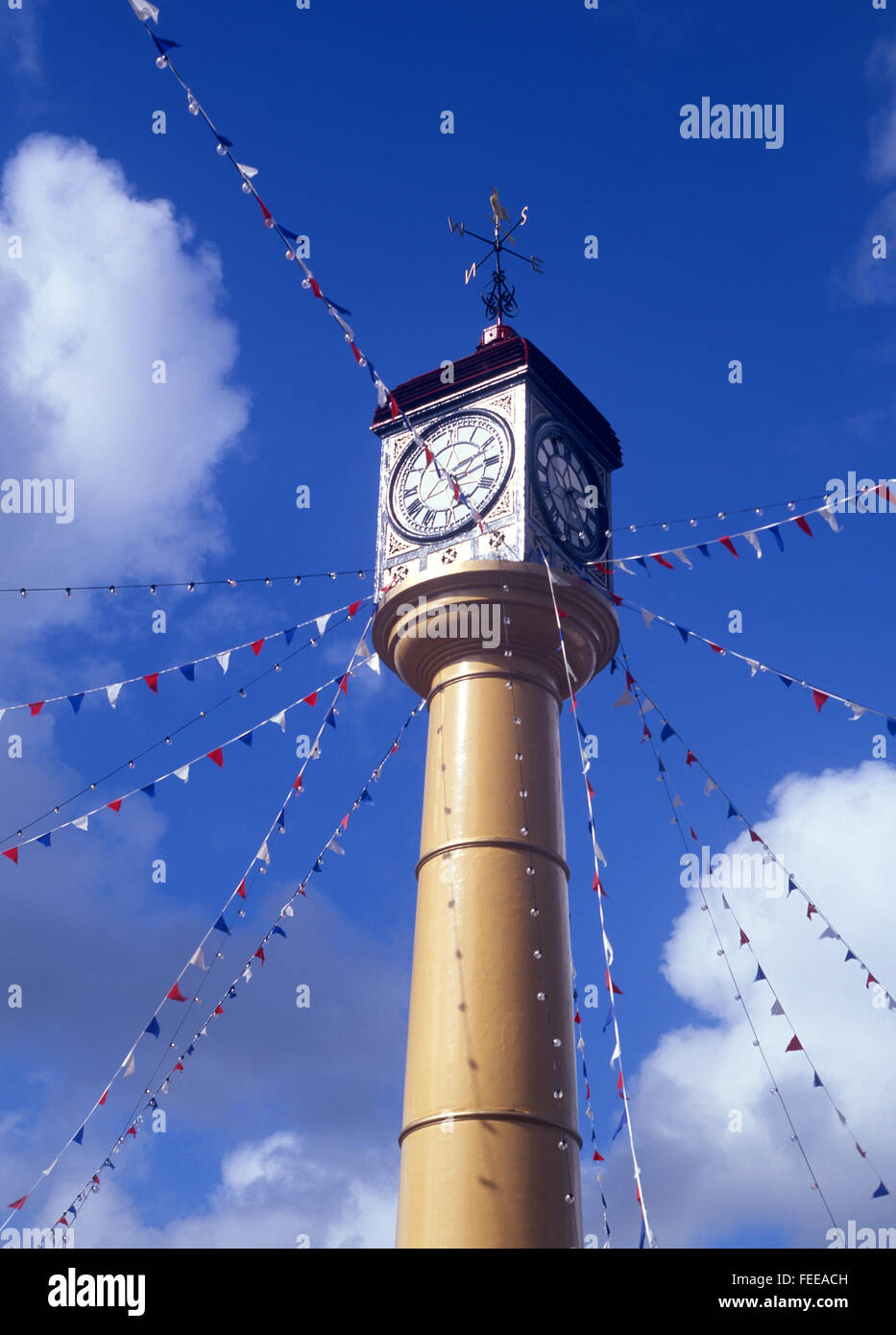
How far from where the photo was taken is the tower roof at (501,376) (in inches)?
642

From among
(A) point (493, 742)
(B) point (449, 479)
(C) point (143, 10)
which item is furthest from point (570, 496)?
(C) point (143, 10)

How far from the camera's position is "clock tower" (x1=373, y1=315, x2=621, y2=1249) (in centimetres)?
1252

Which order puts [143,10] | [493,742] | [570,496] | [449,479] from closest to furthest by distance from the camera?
[143,10], [493,742], [449,479], [570,496]

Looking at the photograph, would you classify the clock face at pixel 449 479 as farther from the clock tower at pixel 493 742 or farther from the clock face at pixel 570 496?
the clock face at pixel 570 496

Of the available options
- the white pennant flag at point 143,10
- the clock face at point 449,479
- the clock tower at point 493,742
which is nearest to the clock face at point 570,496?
the clock tower at point 493,742

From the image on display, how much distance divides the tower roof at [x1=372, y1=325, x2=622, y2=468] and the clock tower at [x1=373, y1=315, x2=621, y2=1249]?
23mm

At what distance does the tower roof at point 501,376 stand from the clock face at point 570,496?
0.47 meters

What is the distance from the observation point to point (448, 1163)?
1245 cm

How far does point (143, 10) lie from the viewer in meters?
11.5

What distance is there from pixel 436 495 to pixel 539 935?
516 centimetres

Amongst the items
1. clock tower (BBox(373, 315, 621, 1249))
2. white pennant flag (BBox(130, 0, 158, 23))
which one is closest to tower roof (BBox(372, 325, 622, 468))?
clock tower (BBox(373, 315, 621, 1249))

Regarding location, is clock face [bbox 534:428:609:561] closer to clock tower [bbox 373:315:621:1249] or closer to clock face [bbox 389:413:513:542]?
clock tower [bbox 373:315:621:1249]

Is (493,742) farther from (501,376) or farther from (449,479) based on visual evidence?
(501,376)

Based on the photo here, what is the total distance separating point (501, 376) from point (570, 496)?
152cm
